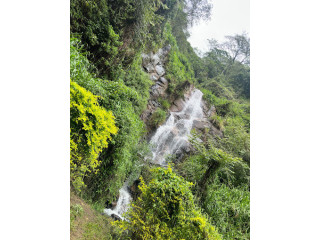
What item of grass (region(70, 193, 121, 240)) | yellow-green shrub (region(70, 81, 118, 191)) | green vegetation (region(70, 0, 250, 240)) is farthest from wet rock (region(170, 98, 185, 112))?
yellow-green shrub (region(70, 81, 118, 191))

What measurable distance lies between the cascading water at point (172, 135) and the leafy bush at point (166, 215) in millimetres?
1526

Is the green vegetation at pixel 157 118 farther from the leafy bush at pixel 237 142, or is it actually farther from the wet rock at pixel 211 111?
the wet rock at pixel 211 111

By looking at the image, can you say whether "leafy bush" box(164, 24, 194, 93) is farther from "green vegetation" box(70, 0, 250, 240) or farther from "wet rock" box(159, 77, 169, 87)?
"wet rock" box(159, 77, 169, 87)

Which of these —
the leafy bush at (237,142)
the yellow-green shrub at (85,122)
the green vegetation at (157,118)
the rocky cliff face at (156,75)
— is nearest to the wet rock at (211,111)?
the leafy bush at (237,142)

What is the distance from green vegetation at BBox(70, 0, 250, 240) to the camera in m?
2.47

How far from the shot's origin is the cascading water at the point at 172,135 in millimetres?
4402

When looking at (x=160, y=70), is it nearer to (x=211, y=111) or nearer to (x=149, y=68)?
(x=149, y=68)

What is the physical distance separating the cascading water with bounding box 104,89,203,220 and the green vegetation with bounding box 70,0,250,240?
1.00ft

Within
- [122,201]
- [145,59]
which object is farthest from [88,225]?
[145,59]
